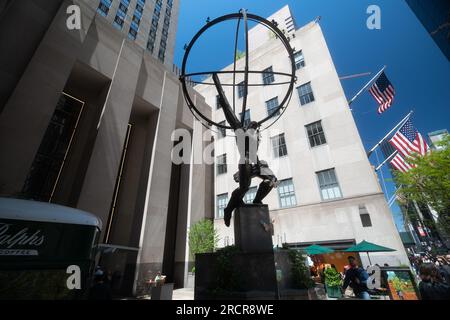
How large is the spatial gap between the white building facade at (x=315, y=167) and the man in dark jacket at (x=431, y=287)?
12.2 m

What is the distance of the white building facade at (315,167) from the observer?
49.6ft

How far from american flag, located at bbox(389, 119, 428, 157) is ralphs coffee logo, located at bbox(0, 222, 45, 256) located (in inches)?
915

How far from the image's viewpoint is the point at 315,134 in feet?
63.2

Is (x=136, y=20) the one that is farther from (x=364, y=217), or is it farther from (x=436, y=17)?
(x=364, y=217)

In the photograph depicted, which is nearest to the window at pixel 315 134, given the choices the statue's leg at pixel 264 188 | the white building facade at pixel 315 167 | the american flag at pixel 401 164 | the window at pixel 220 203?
the white building facade at pixel 315 167

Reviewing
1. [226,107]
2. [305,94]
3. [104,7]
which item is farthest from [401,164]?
[104,7]

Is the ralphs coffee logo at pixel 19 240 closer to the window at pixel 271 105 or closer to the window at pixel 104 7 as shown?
the window at pixel 271 105

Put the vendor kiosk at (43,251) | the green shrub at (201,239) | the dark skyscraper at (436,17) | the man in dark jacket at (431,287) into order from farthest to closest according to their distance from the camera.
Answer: the green shrub at (201,239) → the dark skyscraper at (436,17) → the vendor kiosk at (43,251) → the man in dark jacket at (431,287)

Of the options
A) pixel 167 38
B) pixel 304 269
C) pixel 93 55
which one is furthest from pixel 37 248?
pixel 167 38

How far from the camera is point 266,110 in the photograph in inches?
938

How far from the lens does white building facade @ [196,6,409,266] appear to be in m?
15.1

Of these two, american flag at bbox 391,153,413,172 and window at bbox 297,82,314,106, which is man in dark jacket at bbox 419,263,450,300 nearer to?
american flag at bbox 391,153,413,172

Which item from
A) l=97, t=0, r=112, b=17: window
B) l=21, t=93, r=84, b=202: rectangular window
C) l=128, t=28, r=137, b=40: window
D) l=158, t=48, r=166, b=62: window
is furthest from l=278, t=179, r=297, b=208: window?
l=97, t=0, r=112, b=17: window

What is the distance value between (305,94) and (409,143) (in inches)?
377
